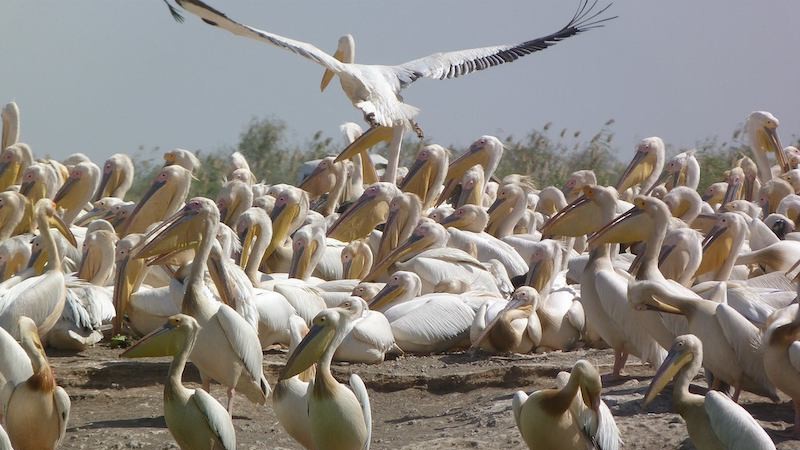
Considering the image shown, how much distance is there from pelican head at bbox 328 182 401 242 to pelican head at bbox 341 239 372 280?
442 mm

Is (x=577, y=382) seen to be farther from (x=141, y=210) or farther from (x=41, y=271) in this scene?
(x=141, y=210)

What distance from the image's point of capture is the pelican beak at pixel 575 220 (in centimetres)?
830

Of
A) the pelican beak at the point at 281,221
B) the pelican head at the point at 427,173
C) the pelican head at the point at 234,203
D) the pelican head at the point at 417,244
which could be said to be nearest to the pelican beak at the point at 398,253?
the pelican head at the point at 417,244

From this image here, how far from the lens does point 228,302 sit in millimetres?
7453

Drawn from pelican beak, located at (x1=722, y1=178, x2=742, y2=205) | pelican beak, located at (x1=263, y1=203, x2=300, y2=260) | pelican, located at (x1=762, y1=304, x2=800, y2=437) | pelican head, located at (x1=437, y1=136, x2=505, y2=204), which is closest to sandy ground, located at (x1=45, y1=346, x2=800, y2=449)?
pelican, located at (x1=762, y1=304, x2=800, y2=437)

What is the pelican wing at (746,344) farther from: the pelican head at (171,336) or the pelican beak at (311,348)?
the pelican head at (171,336)

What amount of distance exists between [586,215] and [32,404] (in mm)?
3543

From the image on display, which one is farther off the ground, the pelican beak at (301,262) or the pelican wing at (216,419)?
the pelican wing at (216,419)

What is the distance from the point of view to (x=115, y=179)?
12086 mm

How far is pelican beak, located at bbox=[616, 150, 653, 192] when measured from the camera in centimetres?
1219

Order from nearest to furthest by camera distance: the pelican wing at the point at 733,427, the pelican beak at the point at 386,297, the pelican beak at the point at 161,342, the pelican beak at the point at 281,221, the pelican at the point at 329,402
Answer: the pelican wing at the point at 733,427
the pelican at the point at 329,402
the pelican beak at the point at 161,342
the pelican beak at the point at 386,297
the pelican beak at the point at 281,221

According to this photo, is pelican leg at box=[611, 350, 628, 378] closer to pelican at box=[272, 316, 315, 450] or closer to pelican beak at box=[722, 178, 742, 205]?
pelican at box=[272, 316, 315, 450]

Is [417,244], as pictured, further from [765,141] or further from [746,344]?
[765,141]

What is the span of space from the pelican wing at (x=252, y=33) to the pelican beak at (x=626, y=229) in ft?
5.82
